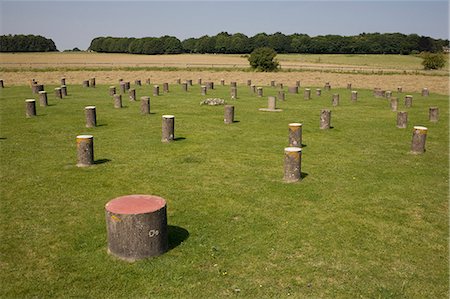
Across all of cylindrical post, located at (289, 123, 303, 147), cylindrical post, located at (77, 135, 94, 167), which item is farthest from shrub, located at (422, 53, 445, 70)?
cylindrical post, located at (77, 135, 94, 167)

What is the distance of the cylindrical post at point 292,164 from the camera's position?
970 centimetres

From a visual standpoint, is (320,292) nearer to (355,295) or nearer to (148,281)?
(355,295)

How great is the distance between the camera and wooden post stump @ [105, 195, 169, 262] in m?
6.00

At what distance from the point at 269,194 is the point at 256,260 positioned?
295 cm

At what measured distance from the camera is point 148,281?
560 centimetres

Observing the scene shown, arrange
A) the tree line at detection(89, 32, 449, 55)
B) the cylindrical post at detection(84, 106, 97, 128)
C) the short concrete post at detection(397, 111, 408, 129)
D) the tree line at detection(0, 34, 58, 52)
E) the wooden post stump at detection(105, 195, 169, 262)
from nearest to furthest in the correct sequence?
1. the wooden post stump at detection(105, 195, 169, 262)
2. the cylindrical post at detection(84, 106, 97, 128)
3. the short concrete post at detection(397, 111, 408, 129)
4. the tree line at detection(0, 34, 58, 52)
5. the tree line at detection(89, 32, 449, 55)

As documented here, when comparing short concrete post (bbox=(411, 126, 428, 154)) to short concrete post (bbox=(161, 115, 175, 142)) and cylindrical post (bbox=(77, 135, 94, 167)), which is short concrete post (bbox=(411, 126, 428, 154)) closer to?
short concrete post (bbox=(161, 115, 175, 142))

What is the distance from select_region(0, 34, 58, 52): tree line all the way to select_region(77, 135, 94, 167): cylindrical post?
106 m

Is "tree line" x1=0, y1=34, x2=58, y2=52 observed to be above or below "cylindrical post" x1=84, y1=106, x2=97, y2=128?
above

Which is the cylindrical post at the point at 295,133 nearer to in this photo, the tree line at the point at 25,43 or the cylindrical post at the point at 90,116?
the cylindrical post at the point at 90,116

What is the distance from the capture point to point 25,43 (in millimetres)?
107438

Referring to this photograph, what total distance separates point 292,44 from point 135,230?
368 feet

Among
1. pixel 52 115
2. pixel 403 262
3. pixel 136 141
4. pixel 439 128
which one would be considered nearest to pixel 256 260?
pixel 403 262

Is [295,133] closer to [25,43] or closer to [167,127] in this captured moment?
[167,127]
